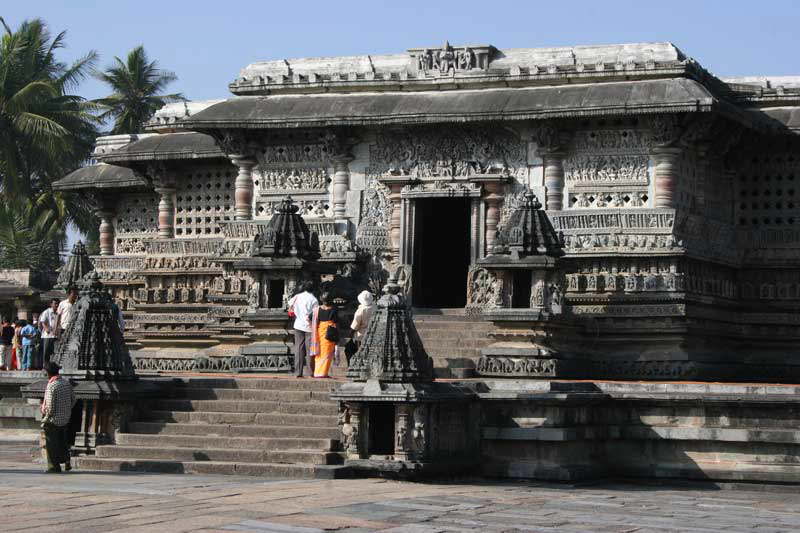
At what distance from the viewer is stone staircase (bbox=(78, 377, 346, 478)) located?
19953 mm

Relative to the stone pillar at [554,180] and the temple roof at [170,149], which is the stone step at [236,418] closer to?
the stone pillar at [554,180]

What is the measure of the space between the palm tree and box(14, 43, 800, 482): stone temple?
27373 mm

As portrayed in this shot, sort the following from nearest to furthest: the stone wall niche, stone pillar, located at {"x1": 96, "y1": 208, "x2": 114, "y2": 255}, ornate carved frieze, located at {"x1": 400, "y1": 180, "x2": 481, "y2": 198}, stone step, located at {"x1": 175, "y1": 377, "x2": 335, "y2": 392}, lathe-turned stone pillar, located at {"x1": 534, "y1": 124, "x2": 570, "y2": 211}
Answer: the stone wall niche, stone step, located at {"x1": 175, "y1": 377, "x2": 335, "y2": 392}, lathe-turned stone pillar, located at {"x1": 534, "y1": 124, "x2": 570, "y2": 211}, ornate carved frieze, located at {"x1": 400, "y1": 180, "x2": 481, "y2": 198}, stone pillar, located at {"x1": 96, "y1": 208, "x2": 114, "y2": 255}

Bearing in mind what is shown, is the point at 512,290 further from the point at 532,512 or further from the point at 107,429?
the point at 532,512

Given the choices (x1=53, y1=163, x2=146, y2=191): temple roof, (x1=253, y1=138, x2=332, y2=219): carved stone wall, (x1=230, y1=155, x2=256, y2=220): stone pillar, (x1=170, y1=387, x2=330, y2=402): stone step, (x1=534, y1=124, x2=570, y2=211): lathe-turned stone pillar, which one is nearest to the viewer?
(x1=170, y1=387, x2=330, y2=402): stone step

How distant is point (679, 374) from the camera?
89.3ft

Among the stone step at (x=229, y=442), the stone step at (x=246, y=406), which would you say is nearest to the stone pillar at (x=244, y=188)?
the stone step at (x=246, y=406)

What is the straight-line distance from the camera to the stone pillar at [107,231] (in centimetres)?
3647

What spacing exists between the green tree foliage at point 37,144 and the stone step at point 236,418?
109 feet

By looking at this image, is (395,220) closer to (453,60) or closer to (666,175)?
(453,60)

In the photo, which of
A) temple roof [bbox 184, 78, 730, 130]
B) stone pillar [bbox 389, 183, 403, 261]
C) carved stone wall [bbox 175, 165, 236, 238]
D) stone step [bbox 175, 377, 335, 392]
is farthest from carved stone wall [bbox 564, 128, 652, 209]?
stone step [bbox 175, 377, 335, 392]

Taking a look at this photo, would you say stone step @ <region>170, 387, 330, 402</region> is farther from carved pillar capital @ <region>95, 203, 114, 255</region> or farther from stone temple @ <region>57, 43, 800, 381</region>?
carved pillar capital @ <region>95, 203, 114, 255</region>

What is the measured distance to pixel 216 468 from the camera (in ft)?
65.1

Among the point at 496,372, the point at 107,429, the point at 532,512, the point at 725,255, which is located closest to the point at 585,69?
the point at 725,255
